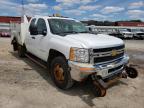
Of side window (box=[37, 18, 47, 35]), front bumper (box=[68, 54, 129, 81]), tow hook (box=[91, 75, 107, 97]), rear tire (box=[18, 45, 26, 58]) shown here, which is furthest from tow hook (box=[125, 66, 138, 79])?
rear tire (box=[18, 45, 26, 58])

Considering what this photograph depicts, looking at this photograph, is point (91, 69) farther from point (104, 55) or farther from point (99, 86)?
point (104, 55)

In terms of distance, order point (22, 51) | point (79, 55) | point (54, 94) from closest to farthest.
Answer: point (79, 55)
point (54, 94)
point (22, 51)

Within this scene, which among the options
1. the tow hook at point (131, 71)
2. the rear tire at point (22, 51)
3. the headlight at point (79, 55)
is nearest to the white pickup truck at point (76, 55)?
the headlight at point (79, 55)

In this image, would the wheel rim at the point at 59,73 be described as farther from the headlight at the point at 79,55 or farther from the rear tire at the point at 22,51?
the rear tire at the point at 22,51

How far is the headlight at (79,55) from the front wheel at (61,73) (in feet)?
1.16

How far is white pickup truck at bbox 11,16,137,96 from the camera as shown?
435 centimetres

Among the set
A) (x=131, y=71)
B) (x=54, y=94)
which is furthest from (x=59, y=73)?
(x=131, y=71)

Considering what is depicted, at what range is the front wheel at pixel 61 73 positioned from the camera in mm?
4664

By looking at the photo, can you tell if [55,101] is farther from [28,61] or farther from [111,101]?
[28,61]

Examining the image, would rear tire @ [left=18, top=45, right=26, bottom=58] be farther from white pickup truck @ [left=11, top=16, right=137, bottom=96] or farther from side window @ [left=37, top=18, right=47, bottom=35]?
white pickup truck @ [left=11, top=16, right=137, bottom=96]

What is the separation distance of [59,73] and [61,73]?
0.32 feet

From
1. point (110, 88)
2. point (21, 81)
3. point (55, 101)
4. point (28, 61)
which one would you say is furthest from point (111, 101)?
point (28, 61)

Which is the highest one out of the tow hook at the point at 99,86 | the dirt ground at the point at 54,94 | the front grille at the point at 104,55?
the front grille at the point at 104,55

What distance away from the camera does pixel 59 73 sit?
4969mm
